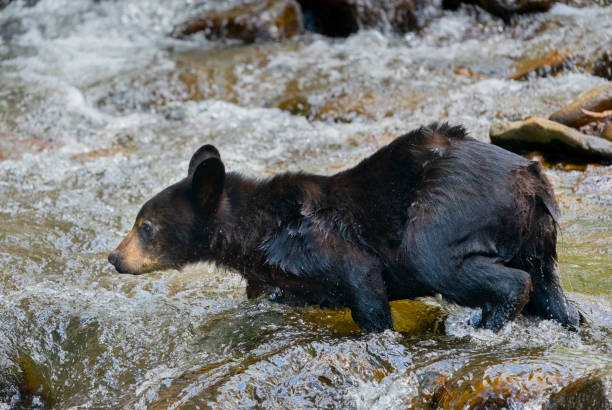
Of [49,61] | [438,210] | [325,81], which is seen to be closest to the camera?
[438,210]

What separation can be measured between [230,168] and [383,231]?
4.05 m

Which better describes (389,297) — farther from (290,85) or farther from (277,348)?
(290,85)

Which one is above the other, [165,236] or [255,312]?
[165,236]

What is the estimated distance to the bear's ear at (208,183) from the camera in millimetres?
4824

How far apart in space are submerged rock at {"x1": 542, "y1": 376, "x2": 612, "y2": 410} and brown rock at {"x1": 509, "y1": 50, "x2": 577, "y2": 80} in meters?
7.04

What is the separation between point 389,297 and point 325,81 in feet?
21.0

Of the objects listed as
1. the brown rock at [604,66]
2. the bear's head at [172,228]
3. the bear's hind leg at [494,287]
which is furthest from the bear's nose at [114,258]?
the brown rock at [604,66]

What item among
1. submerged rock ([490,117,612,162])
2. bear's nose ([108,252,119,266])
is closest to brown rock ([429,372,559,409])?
bear's nose ([108,252,119,266])

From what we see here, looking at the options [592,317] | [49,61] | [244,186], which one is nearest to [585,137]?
[592,317]

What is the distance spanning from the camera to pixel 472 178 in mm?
4406

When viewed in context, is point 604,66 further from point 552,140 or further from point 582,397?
point 582,397

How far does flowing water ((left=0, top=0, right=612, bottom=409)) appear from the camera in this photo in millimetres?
4172

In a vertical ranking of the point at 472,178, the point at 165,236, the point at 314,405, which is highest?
the point at 472,178

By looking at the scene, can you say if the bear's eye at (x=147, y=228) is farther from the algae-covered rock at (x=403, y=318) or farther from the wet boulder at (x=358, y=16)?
the wet boulder at (x=358, y=16)
